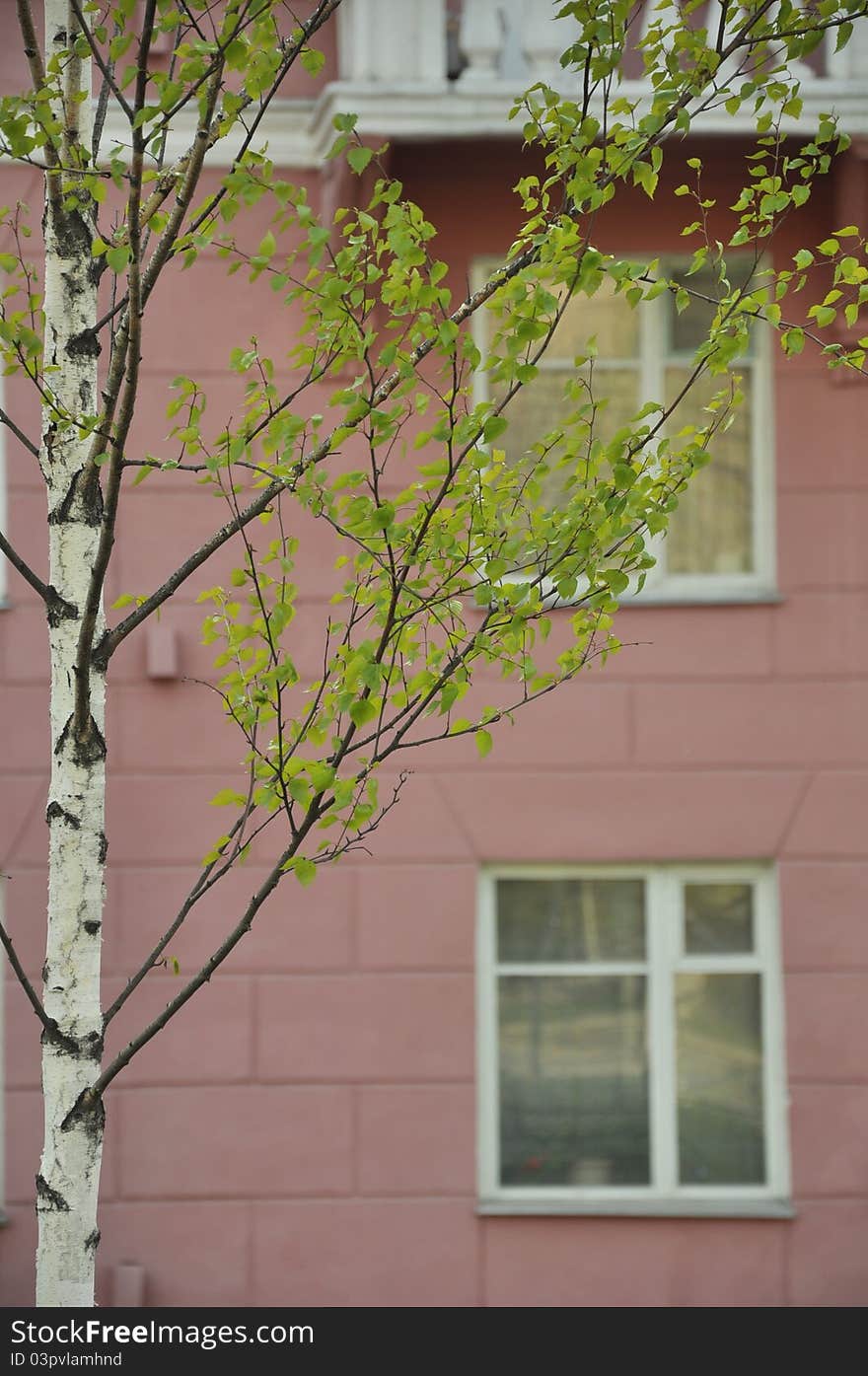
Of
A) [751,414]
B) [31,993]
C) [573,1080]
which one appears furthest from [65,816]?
[751,414]

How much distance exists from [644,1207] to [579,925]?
1.28 m

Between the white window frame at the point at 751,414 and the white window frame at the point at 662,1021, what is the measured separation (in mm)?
1326

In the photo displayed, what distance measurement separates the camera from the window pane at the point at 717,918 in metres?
6.94

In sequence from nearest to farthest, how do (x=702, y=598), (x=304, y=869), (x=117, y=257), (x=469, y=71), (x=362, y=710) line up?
1. (x=117, y=257)
2. (x=362, y=710)
3. (x=304, y=869)
4. (x=469, y=71)
5. (x=702, y=598)

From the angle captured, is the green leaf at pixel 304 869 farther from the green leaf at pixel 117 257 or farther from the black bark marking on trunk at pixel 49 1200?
the green leaf at pixel 117 257

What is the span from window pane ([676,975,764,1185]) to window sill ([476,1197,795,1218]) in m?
0.11

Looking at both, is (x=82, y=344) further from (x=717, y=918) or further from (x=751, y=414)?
(x=717, y=918)

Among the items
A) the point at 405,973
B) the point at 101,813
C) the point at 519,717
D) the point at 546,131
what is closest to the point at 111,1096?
the point at 405,973

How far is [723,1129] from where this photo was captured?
22.5ft

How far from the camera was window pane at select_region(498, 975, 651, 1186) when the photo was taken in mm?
6852

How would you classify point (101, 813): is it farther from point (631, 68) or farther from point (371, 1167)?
point (631, 68)

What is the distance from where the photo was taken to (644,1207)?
22.0 ft

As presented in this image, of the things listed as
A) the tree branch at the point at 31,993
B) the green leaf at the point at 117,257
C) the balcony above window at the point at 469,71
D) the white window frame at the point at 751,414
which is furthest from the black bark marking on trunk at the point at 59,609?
the white window frame at the point at 751,414

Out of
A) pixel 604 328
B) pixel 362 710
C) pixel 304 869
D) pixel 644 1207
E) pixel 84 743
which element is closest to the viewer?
pixel 362 710
